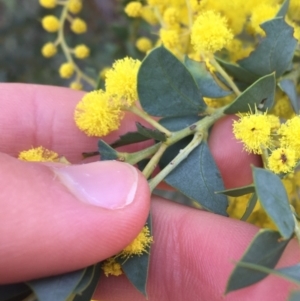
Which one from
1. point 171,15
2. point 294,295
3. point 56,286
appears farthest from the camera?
point 171,15

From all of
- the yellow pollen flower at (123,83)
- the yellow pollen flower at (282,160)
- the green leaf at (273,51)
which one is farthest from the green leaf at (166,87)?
the yellow pollen flower at (282,160)

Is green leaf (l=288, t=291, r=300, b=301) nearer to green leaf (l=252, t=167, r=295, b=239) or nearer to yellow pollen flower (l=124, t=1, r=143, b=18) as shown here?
green leaf (l=252, t=167, r=295, b=239)

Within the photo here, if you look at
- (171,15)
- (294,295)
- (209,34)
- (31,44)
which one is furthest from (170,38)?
(31,44)

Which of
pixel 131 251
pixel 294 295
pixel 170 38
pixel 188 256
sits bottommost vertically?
pixel 188 256

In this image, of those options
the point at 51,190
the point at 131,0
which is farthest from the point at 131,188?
the point at 131,0

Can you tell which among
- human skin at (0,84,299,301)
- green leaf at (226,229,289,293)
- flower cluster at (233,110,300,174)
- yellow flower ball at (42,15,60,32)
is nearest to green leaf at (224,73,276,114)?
flower cluster at (233,110,300,174)

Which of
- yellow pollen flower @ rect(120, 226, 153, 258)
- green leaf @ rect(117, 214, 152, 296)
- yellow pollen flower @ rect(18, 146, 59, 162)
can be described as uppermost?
yellow pollen flower @ rect(18, 146, 59, 162)

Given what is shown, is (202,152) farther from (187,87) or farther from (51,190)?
(51,190)

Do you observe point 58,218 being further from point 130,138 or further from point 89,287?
point 130,138
